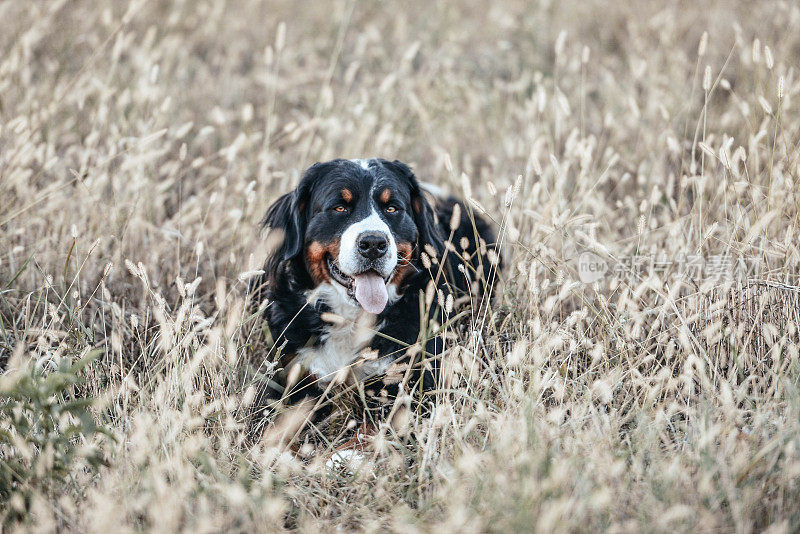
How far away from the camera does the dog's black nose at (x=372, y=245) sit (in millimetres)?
2699

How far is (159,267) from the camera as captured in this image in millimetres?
3449

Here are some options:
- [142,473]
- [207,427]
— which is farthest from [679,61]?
[142,473]

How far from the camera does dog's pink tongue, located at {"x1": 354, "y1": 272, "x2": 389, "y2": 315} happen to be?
109 inches

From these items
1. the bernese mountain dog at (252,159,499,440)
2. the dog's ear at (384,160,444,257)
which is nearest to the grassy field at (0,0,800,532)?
the bernese mountain dog at (252,159,499,440)

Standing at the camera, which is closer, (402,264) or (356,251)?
(356,251)

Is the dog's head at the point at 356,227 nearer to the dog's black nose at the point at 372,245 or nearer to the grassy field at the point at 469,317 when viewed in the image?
the dog's black nose at the point at 372,245

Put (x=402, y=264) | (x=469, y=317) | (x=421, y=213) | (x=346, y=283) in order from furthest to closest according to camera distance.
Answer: (x=469, y=317) < (x=421, y=213) < (x=402, y=264) < (x=346, y=283)

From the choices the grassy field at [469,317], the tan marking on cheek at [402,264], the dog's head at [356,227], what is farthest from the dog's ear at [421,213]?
the grassy field at [469,317]

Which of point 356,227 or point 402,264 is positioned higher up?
point 356,227

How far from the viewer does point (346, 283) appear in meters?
2.86

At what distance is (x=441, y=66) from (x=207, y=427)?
4.04 m

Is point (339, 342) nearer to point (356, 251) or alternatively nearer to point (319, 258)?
point (319, 258)

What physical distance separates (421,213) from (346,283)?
617 millimetres

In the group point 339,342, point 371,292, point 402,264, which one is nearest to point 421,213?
point 402,264
